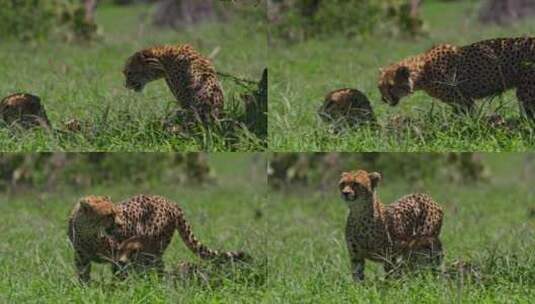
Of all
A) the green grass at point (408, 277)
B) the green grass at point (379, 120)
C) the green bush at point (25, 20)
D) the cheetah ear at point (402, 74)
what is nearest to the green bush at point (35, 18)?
the green bush at point (25, 20)

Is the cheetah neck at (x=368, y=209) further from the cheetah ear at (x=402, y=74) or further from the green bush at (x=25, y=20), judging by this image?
the green bush at (x=25, y=20)

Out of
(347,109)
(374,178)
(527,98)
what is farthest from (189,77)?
(527,98)

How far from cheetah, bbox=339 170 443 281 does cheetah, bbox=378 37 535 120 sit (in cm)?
64

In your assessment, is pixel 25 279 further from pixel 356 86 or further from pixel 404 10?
pixel 404 10

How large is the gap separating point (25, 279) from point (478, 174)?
17.9 feet

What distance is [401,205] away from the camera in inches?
309

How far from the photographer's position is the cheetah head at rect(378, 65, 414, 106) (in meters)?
8.12

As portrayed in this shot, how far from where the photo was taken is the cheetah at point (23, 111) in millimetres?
8281

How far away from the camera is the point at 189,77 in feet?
26.2

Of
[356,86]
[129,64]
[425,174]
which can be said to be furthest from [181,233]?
[425,174]

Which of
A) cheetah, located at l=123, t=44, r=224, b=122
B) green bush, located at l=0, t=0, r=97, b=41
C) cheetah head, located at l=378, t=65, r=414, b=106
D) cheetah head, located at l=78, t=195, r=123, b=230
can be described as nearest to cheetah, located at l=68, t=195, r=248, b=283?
cheetah head, located at l=78, t=195, r=123, b=230

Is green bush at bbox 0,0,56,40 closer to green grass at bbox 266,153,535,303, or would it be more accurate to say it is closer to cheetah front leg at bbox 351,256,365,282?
green grass at bbox 266,153,535,303

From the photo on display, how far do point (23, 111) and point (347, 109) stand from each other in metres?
1.68

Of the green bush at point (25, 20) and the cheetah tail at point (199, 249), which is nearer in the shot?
the cheetah tail at point (199, 249)
